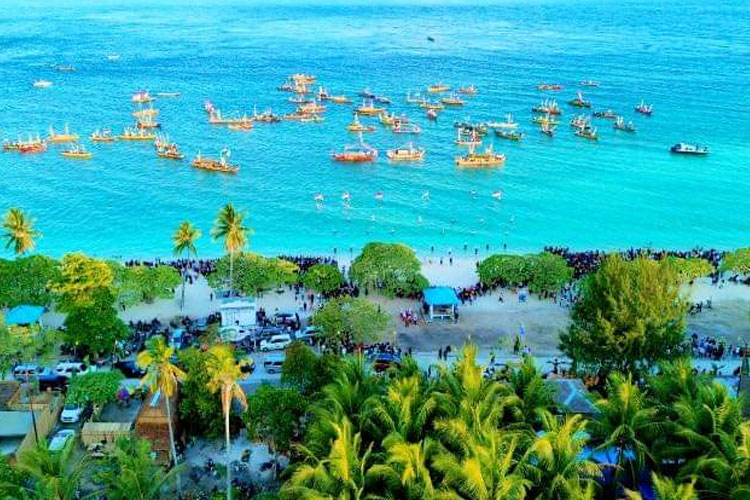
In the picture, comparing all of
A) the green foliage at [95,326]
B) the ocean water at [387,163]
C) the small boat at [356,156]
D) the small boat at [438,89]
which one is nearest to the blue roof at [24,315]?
the green foliage at [95,326]

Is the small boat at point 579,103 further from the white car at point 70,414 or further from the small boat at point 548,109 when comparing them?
the white car at point 70,414

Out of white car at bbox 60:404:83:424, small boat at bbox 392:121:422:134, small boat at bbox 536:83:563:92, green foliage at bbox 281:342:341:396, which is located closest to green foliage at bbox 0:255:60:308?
white car at bbox 60:404:83:424

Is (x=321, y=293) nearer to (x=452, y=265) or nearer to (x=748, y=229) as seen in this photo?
(x=452, y=265)

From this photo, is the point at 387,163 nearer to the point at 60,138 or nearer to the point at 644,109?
the point at 60,138

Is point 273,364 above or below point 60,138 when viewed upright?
below

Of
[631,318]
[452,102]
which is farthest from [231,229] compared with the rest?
[452,102]

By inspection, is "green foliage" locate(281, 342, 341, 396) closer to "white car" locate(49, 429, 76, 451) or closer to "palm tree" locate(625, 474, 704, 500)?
"white car" locate(49, 429, 76, 451)

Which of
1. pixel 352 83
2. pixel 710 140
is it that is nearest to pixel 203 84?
pixel 352 83
